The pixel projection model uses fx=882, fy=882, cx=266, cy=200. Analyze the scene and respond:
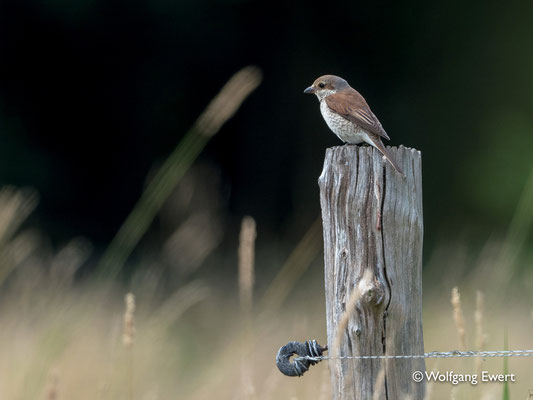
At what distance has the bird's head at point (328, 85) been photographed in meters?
4.25

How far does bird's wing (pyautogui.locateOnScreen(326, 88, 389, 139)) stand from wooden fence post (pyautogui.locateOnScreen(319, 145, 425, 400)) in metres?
1.23

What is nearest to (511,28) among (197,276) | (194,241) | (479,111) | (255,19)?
(479,111)

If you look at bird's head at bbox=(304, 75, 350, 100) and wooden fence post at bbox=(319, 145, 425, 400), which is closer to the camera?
wooden fence post at bbox=(319, 145, 425, 400)

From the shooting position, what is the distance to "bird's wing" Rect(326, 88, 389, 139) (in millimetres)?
3633

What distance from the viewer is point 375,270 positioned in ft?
7.50

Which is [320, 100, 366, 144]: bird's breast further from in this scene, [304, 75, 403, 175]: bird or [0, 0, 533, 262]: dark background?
[0, 0, 533, 262]: dark background

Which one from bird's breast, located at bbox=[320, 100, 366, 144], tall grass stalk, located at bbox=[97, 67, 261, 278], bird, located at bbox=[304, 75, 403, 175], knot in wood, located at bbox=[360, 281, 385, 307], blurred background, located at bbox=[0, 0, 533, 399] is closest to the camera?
knot in wood, located at bbox=[360, 281, 385, 307]

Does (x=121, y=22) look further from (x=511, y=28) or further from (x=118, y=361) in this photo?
(x=118, y=361)

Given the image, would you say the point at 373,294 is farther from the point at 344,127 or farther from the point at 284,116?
the point at 284,116

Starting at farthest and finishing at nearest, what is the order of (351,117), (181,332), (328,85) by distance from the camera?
(181,332) → (328,85) → (351,117)

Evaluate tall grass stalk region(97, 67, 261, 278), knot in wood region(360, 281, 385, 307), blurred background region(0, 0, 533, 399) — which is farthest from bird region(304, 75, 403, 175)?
blurred background region(0, 0, 533, 399)

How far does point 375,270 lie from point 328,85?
220 cm

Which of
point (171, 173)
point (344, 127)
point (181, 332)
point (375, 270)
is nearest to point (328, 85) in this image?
point (344, 127)

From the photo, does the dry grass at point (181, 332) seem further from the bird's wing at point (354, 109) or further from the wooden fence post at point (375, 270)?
the bird's wing at point (354, 109)
